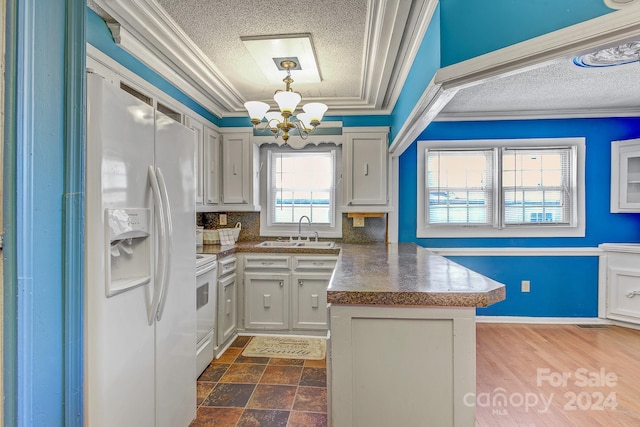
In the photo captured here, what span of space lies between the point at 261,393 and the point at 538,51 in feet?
8.19

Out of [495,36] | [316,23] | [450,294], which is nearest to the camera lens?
[450,294]

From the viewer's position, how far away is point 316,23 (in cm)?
216

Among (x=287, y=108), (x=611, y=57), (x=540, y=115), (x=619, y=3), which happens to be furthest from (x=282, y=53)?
(x=540, y=115)

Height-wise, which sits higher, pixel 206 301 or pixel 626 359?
pixel 206 301

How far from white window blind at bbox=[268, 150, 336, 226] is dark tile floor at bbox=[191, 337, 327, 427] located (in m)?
1.71

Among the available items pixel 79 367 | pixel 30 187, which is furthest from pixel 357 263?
pixel 30 187

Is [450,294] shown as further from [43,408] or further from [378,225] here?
[378,225]

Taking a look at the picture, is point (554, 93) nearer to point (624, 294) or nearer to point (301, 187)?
point (624, 294)

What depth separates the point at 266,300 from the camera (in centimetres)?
341

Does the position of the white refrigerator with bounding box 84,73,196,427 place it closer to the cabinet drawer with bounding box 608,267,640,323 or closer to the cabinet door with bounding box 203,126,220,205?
the cabinet door with bounding box 203,126,220,205

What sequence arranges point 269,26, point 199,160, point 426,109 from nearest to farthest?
point 426,109, point 269,26, point 199,160

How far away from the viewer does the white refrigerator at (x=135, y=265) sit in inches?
48.4

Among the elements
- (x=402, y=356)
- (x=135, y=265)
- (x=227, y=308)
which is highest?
(x=135, y=265)

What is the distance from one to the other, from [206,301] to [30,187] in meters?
2.03
